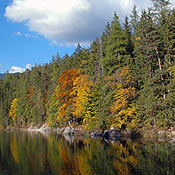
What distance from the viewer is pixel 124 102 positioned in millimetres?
39531

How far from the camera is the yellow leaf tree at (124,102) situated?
39.5 metres

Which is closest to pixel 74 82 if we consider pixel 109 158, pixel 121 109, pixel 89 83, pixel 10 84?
pixel 89 83

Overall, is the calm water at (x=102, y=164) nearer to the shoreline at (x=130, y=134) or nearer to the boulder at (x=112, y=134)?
the shoreline at (x=130, y=134)

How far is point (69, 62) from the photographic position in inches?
2916

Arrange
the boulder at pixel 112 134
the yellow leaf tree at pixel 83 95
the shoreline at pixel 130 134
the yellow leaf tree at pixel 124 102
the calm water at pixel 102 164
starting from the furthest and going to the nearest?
1. the yellow leaf tree at pixel 83 95
2. the boulder at pixel 112 134
3. the yellow leaf tree at pixel 124 102
4. the shoreline at pixel 130 134
5. the calm water at pixel 102 164

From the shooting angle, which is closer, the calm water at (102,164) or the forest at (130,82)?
the calm water at (102,164)

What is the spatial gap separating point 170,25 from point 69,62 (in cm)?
4186

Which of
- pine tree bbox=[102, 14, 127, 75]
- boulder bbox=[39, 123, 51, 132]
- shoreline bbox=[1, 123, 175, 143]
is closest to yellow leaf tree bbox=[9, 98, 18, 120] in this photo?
boulder bbox=[39, 123, 51, 132]

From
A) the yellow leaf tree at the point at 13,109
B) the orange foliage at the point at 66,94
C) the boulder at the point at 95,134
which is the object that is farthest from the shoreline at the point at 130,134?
the yellow leaf tree at the point at 13,109

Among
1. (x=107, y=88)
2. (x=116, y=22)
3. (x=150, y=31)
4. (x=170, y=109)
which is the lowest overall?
(x=170, y=109)

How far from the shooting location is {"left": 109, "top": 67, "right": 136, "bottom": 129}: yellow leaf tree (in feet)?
130

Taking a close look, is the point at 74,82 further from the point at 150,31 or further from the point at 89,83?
the point at 150,31

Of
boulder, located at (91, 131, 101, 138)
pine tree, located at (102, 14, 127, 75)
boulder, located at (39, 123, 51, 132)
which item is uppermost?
pine tree, located at (102, 14, 127, 75)

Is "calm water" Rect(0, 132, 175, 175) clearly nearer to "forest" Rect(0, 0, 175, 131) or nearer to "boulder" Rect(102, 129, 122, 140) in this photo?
"forest" Rect(0, 0, 175, 131)
